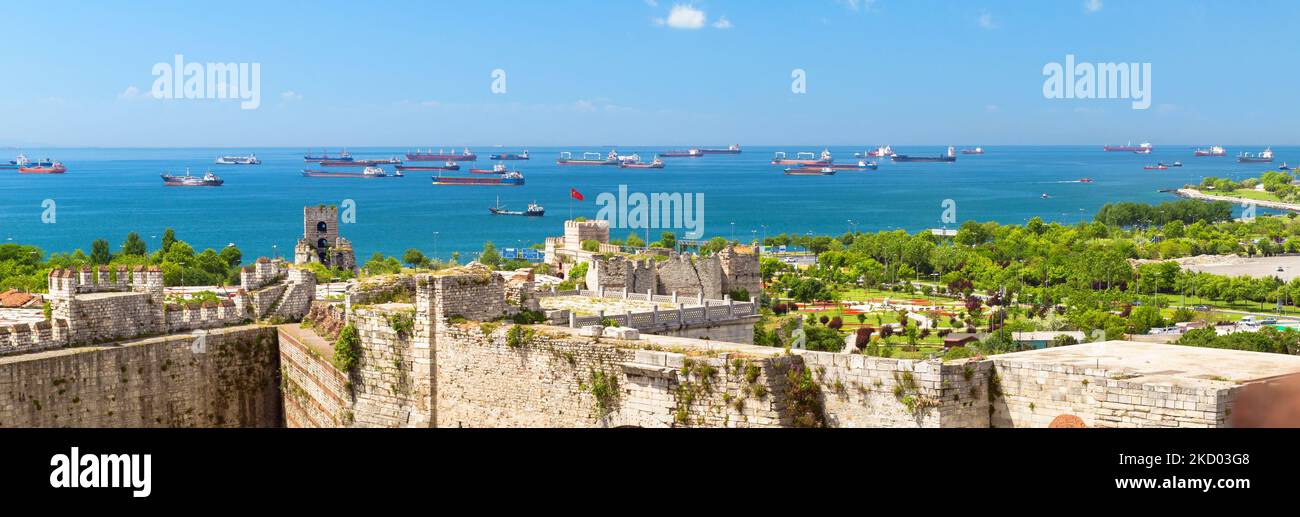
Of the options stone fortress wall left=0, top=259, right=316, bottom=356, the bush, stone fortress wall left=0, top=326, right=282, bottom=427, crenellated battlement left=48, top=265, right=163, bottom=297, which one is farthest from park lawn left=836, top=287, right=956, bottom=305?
the bush

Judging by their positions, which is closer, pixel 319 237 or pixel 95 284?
pixel 95 284

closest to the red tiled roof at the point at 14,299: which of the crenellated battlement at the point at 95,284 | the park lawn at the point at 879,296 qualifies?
the crenellated battlement at the point at 95,284

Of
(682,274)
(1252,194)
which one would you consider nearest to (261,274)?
(682,274)

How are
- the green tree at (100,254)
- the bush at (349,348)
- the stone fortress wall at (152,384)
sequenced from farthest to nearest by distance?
the green tree at (100,254)
the stone fortress wall at (152,384)
the bush at (349,348)

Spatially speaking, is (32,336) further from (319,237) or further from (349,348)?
(319,237)

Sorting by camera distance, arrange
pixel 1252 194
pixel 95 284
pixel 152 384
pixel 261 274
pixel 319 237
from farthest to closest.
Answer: pixel 1252 194, pixel 319 237, pixel 261 274, pixel 95 284, pixel 152 384

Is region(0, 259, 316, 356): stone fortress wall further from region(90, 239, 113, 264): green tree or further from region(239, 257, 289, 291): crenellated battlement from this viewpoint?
region(90, 239, 113, 264): green tree

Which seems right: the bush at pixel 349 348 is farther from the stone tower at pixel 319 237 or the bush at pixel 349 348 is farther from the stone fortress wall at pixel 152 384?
the stone tower at pixel 319 237

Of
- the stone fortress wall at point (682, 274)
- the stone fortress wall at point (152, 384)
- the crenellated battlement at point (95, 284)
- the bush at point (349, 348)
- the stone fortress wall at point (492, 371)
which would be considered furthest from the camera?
the stone fortress wall at point (682, 274)

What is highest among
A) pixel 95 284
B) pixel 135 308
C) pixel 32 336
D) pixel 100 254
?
pixel 95 284

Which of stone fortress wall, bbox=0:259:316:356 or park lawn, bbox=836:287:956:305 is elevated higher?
stone fortress wall, bbox=0:259:316:356

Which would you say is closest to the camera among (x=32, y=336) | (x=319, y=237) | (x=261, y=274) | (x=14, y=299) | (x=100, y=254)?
A: (x=32, y=336)
